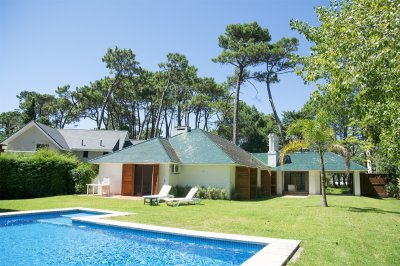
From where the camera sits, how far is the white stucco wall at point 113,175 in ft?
81.6

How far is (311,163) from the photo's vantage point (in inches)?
1288

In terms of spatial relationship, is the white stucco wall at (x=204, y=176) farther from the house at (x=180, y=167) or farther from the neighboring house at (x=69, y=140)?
the neighboring house at (x=69, y=140)

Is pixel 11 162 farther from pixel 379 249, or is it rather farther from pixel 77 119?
pixel 77 119

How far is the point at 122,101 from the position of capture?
52.9 meters

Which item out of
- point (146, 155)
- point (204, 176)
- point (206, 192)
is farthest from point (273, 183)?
point (146, 155)

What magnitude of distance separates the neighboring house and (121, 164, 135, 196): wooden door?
1423 cm

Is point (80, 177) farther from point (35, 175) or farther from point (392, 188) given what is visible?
point (392, 188)

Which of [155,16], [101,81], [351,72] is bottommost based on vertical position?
[351,72]

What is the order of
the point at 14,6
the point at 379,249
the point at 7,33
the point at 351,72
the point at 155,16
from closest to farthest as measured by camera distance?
the point at 351,72
the point at 379,249
the point at 14,6
the point at 7,33
the point at 155,16

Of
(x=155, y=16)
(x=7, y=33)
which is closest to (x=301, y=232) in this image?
(x=155, y=16)

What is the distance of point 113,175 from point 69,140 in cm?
1739

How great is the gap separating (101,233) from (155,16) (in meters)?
13.9

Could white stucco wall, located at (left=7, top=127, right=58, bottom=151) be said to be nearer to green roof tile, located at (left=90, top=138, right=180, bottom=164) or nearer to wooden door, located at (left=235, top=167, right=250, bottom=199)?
green roof tile, located at (left=90, top=138, right=180, bottom=164)

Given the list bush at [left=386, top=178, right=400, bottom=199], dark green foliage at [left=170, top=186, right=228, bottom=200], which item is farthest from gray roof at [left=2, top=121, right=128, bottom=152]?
bush at [left=386, top=178, right=400, bottom=199]
